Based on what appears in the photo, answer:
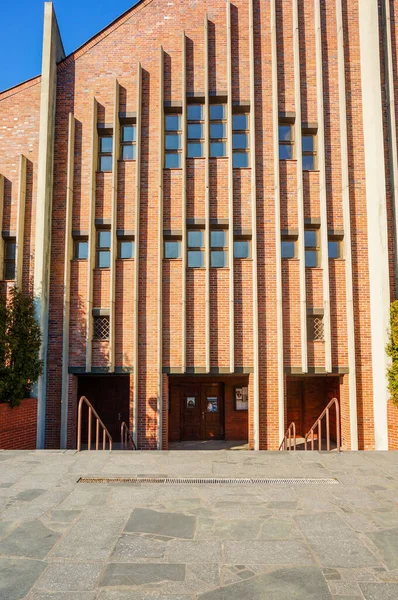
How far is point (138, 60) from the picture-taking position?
13.6 metres

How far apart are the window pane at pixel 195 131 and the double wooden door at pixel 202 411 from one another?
893cm

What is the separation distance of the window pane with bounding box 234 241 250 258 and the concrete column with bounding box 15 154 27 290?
656cm

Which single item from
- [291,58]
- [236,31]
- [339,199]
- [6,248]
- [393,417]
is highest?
[236,31]

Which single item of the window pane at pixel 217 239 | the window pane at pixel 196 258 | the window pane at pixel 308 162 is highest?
the window pane at pixel 308 162

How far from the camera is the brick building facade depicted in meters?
12.4

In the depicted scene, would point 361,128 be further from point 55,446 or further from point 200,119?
point 55,446

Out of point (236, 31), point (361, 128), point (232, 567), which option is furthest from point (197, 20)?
Result: point (232, 567)

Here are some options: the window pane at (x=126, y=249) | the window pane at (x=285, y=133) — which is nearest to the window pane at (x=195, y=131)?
the window pane at (x=285, y=133)

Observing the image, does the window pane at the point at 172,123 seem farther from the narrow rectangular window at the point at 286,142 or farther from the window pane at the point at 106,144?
the narrow rectangular window at the point at 286,142

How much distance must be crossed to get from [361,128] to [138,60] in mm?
7455

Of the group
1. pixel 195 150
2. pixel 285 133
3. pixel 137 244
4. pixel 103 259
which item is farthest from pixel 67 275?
pixel 285 133

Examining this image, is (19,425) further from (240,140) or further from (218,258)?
(240,140)

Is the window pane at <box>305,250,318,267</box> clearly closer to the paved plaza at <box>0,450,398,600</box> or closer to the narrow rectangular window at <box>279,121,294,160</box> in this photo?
the narrow rectangular window at <box>279,121,294,160</box>

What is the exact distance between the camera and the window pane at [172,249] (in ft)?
42.6
